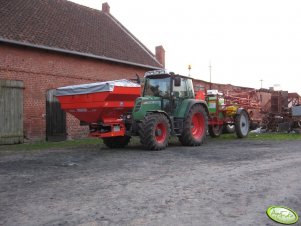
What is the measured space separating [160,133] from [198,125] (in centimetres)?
222

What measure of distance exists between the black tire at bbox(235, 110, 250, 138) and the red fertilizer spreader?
18.0ft

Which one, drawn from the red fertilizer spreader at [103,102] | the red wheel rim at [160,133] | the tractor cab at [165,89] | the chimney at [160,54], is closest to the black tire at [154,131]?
the red wheel rim at [160,133]

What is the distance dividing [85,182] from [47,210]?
1596 mm

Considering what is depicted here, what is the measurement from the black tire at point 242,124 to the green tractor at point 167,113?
2846mm

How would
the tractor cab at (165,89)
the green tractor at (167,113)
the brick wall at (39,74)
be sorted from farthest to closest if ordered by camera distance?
the brick wall at (39,74) < the tractor cab at (165,89) < the green tractor at (167,113)

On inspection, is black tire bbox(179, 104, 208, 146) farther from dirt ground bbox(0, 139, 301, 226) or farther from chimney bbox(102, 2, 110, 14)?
chimney bbox(102, 2, 110, 14)

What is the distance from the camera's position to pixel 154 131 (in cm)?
1033

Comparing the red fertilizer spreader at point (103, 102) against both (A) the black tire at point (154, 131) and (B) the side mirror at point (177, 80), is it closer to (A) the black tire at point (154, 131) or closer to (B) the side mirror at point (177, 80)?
(A) the black tire at point (154, 131)

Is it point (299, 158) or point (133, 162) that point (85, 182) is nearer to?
point (133, 162)

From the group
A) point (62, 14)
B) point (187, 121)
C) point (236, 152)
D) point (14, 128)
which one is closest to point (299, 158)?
point (236, 152)

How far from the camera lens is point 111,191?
536 centimetres

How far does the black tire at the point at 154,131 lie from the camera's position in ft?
33.6

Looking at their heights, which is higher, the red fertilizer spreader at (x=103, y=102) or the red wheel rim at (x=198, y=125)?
the red fertilizer spreader at (x=103, y=102)

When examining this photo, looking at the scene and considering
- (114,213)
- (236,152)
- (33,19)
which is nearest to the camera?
(114,213)
